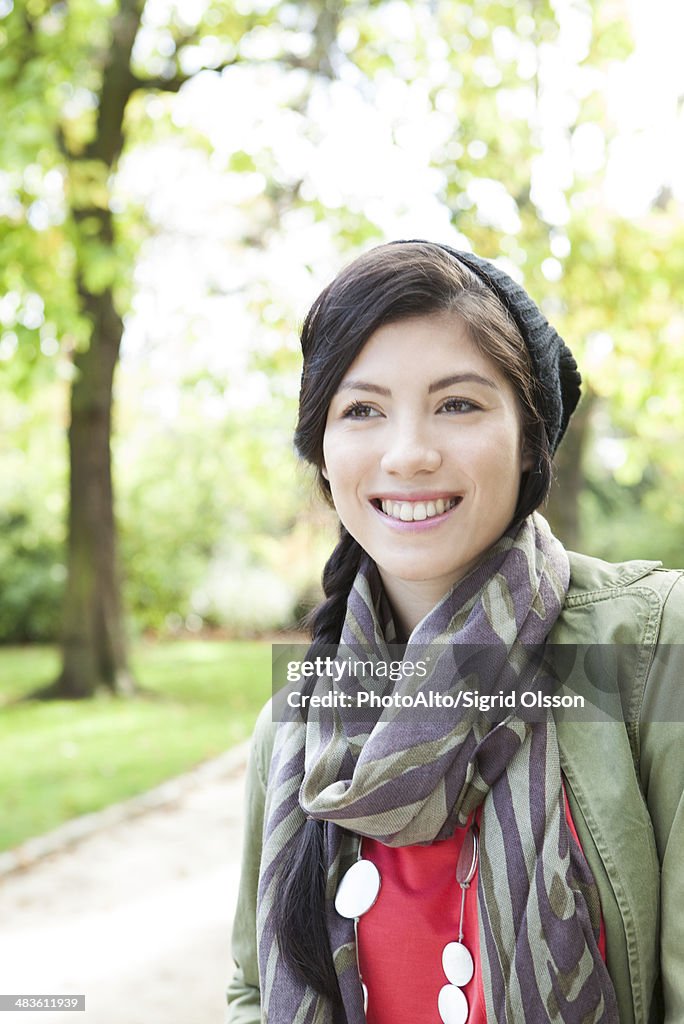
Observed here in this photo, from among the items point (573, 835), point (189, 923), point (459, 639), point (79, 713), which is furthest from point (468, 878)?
point (79, 713)

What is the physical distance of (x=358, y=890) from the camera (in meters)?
1.71

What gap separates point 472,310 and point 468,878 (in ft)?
2.97

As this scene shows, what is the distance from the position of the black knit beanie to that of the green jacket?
32 cm

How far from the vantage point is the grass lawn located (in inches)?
266

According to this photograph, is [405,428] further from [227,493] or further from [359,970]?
Result: [227,493]

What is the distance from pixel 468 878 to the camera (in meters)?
1.66

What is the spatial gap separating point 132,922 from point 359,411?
154 inches

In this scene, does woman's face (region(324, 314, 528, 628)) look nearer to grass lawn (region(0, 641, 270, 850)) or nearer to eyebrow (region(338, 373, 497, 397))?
eyebrow (region(338, 373, 497, 397))

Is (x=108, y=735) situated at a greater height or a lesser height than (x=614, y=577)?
lesser

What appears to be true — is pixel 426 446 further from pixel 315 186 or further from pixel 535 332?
pixel 315 186

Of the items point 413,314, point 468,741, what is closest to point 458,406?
point 413,314

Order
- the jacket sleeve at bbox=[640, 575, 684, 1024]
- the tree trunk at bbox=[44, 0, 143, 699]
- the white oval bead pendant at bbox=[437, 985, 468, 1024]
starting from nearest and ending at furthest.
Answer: the jacket sleeve at bbox=[640, 575, 684, 1024]
the white oval bead pendant at bbox=[437, 985, 468, 1024]
the tree trunk at bbox=[44, 0, 143, 699]

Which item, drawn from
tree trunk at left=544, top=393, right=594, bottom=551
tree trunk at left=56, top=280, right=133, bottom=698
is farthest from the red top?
tree trunk at left=56, top=280, right=133, bottom=698

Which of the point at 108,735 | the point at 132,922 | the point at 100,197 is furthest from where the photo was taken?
the point at 108,735
